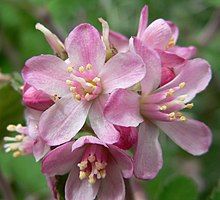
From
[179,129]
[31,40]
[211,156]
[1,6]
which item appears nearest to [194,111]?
Answer: [211,156]

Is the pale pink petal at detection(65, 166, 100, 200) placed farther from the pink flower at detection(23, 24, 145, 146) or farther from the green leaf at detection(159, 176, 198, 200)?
the green leaf at detection(159, 176, 198, 200)

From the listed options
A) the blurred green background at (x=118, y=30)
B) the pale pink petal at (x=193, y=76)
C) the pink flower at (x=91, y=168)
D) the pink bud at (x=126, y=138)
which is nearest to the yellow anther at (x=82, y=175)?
the pink flower at (x=91, y=168)

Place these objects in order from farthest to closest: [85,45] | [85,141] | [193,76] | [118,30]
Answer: [118,30], [193,76], [85,45], [85,141]

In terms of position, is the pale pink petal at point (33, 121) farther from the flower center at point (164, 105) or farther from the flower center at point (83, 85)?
the flower center at point (164, 105)

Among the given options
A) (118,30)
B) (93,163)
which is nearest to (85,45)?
(93,163)

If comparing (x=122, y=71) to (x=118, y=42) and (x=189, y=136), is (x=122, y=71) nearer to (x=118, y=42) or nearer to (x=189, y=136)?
(x=118, y=42)
